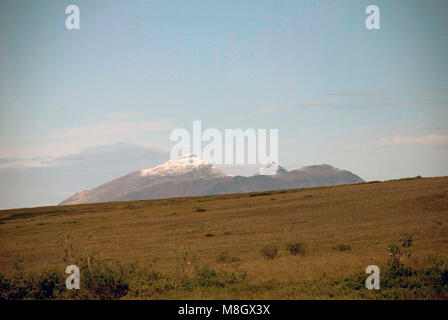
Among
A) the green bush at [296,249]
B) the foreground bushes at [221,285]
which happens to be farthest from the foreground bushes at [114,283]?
the green bush at [296,249]

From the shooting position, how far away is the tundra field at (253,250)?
1977 centimetres

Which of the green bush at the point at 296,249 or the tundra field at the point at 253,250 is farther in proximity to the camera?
the green bush at the point at 296,249


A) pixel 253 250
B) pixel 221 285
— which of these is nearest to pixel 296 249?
pixel 253 250

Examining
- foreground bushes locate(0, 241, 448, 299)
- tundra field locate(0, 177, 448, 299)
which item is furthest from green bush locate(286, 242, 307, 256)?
foreground bushes locate(0, 241, 448, 299)

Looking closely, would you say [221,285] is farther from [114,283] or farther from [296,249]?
[296,249]

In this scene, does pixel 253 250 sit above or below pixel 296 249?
below

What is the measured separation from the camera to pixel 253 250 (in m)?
31.0

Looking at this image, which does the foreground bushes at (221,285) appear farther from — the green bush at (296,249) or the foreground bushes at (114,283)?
the green bush at (296,249)

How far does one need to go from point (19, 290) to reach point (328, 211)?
33.4 m

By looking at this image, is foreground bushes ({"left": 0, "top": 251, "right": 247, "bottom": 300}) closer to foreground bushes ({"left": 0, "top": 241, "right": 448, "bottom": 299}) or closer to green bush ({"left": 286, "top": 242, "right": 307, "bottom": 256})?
foreground bushes ({"left": 0, "top": 241, "right": 448, "bottom": 299})

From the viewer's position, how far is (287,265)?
25.0 m

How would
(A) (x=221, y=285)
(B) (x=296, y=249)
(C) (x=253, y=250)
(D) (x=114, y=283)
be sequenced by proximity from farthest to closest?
(C) (x=253, y=250) < (B) (x=296, y=249) < (A) (x=221, y=285) < (D) (x=114, y=283)
